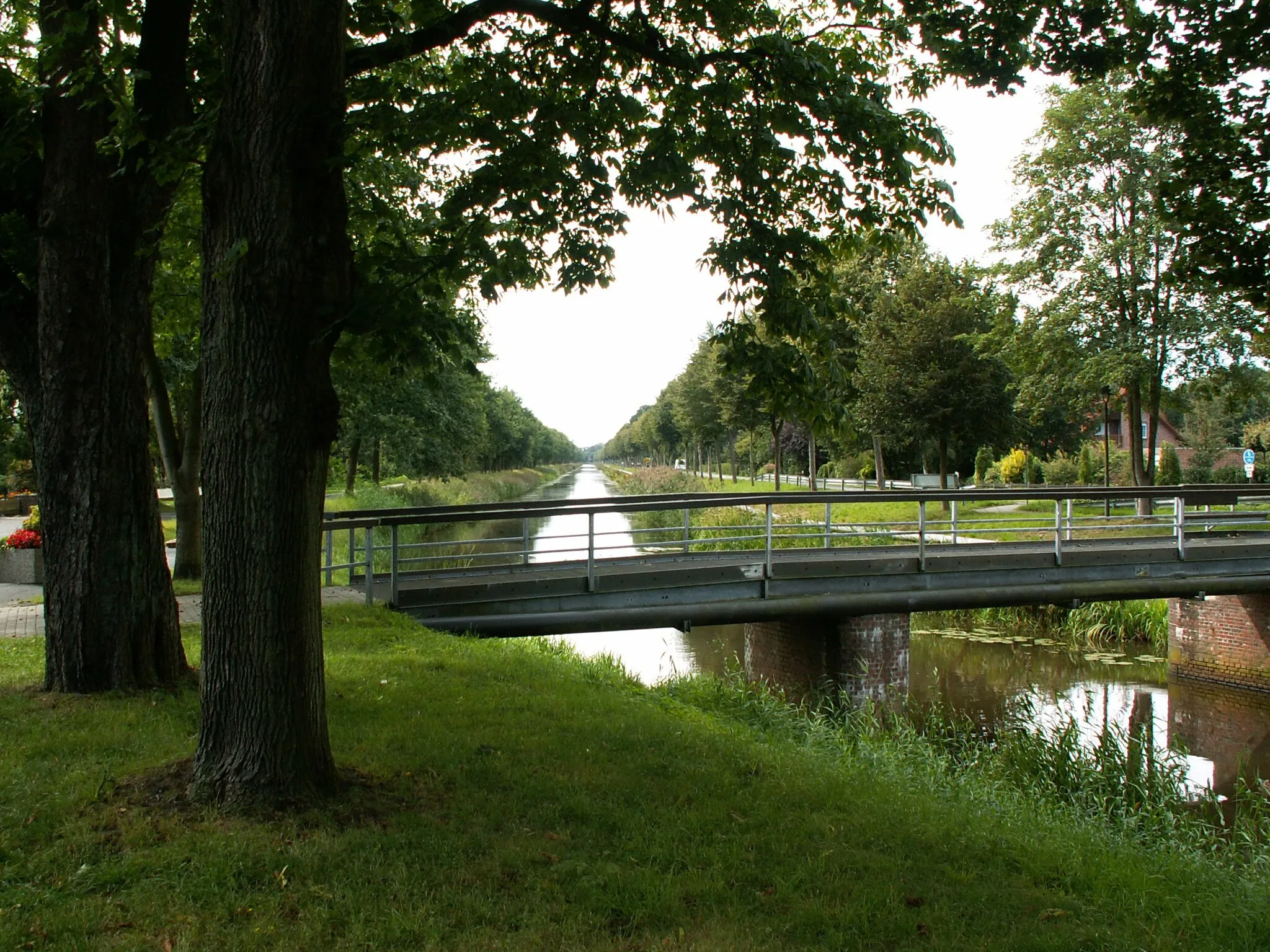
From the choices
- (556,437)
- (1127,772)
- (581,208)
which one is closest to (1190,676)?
(1127,772)

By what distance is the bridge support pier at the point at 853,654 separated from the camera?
12.7 meters

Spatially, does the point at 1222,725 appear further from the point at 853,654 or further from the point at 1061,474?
the point at 1061,474

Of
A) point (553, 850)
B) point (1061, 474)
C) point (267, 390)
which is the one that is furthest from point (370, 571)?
point (1061, 474)

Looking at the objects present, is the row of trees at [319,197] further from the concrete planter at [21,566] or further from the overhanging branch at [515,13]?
the concrete planter at [21,566]

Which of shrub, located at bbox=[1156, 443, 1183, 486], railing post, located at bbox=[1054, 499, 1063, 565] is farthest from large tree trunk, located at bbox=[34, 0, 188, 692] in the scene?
shrub, located at bbox=[1156, 443, 1183, 486]

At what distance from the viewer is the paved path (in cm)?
1041

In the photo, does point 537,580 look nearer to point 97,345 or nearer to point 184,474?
point 97,345

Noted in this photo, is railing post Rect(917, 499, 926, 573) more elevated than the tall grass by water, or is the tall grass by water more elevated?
railing post Rect(917, 499, 926, 573)

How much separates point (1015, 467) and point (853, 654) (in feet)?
119

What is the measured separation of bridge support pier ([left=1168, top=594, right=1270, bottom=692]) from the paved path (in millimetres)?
12827

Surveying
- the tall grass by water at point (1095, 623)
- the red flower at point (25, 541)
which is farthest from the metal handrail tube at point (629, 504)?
the red flower at point (25, 541)

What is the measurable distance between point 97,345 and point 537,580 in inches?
223

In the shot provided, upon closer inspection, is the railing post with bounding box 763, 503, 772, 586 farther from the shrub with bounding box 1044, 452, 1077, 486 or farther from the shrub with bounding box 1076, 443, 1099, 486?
the shrub with bounding box 1044, 452, 1077, 486

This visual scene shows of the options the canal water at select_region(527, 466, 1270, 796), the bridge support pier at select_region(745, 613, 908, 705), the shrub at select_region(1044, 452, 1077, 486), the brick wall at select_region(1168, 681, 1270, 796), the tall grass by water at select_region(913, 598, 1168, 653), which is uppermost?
the shrub at select_region(1044, 452, 1077, 486)
